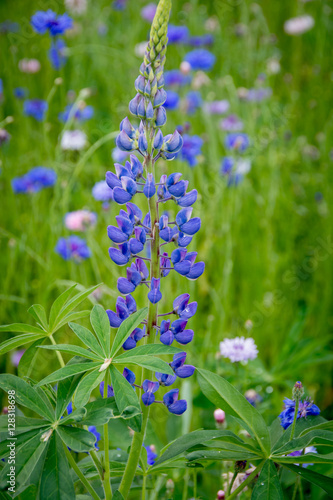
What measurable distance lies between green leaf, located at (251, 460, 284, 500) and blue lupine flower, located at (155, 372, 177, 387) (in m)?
0.22

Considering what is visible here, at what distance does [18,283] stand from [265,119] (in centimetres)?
163

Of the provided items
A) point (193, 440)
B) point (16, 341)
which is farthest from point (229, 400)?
point (16, 341)

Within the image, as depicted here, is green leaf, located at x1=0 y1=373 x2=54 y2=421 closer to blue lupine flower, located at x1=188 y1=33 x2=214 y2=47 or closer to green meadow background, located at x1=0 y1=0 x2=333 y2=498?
green meadow background, located at x1=0 y1=0 x2=333 y2=498

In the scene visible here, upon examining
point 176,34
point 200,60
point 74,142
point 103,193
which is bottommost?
point 103,193

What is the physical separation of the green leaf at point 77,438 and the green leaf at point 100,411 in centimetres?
2

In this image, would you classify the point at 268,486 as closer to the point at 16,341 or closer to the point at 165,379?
the point at 165,379

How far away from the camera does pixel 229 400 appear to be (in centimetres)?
89

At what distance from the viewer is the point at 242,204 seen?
271cm

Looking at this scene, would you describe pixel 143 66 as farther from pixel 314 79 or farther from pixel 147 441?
pixel 314 79

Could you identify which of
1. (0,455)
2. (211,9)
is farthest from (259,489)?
(211,9)

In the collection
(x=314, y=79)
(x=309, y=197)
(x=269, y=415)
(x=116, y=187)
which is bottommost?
(x=269, y=415)

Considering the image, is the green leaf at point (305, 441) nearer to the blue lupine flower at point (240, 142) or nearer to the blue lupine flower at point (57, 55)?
the blue lupine flower at point (240, 142)

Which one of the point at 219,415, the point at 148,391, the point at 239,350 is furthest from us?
the point at 239,350

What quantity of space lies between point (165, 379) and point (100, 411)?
0.51 feet
